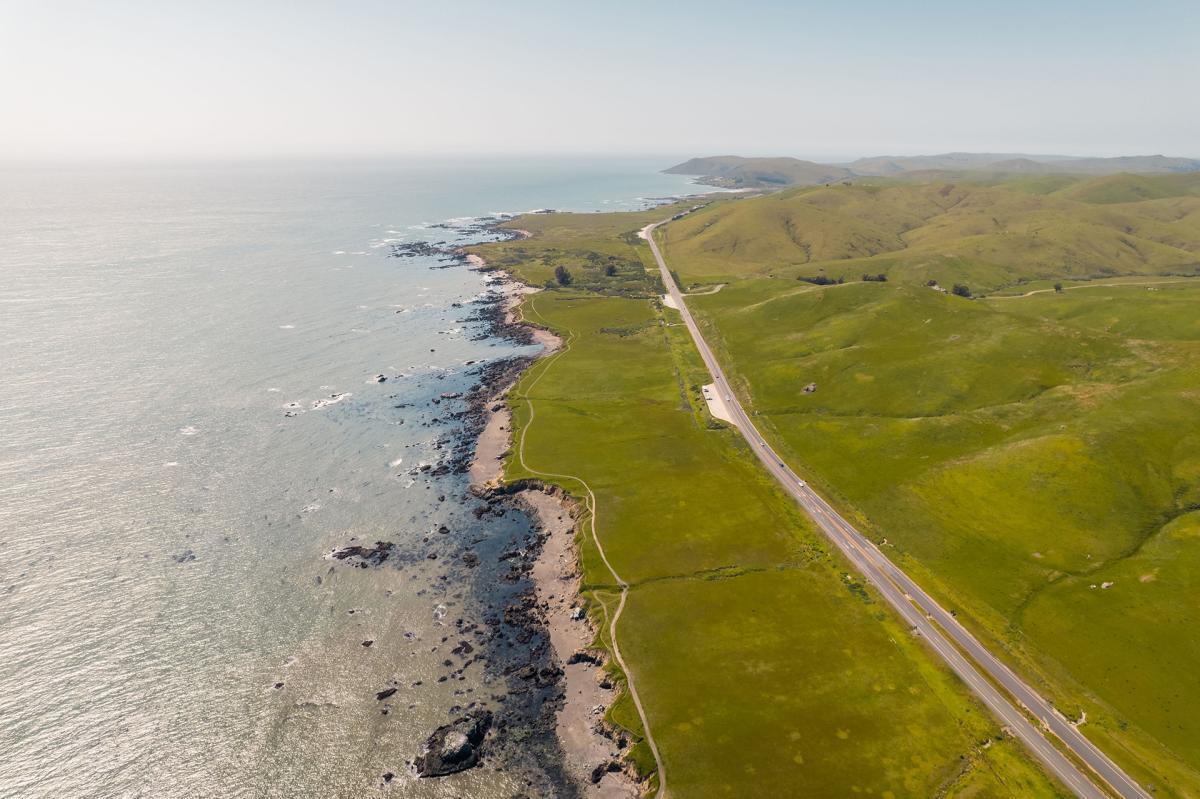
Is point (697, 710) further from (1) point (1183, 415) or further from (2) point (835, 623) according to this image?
(1) point (1183, 415)

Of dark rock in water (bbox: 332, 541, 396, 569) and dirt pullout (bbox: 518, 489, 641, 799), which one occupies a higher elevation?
dark rock in water (bbox: 332, 541, 396, 569)

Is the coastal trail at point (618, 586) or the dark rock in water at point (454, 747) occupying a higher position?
the coastal trail at point (618, 586)

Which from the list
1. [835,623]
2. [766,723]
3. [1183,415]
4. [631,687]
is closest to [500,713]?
[631,687]

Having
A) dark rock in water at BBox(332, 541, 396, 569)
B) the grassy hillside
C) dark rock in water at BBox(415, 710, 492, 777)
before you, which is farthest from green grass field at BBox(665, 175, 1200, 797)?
dark rock in water at BBox(332, 541, 396, 569)

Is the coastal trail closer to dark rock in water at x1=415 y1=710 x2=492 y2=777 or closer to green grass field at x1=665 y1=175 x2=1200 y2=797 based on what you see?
dark rock in water at x1=415 y1=710 x2=492 y2=777

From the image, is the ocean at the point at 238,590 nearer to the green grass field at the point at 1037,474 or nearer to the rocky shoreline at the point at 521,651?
the rocky shoreline at the point at 521,651

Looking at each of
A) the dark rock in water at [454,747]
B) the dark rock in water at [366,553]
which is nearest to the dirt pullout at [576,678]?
the dark rock in water at [454,747]
